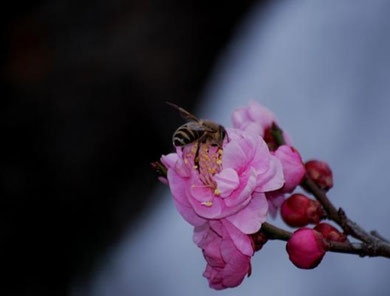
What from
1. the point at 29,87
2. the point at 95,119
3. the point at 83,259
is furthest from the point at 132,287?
the point at 29,87

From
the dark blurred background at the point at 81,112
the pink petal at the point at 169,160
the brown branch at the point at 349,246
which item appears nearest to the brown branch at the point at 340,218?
the brown branch at the point at 349,246

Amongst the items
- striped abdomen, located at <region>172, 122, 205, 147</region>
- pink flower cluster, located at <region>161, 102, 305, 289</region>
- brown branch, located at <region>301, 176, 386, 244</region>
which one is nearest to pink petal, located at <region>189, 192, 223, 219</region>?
pink flower cluster, located at <region>161, 102, 305, 289</region>

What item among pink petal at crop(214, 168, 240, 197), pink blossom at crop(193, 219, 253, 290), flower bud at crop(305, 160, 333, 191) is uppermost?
pink petal at crop(214, 168, 240, 197)

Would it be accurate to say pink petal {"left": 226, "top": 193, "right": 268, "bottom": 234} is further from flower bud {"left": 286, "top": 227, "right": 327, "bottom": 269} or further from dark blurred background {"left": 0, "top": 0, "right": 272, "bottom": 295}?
dark blurred background {"left": 0, "top": 0, "right": 272, "bottom": 295}

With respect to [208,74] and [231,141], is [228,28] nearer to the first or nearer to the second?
[208,74]

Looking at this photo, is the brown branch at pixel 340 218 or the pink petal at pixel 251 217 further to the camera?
the brown branch at pixel 340 218

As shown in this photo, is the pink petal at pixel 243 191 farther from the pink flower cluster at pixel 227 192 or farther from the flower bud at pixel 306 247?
the flower bud at pixel 306 247

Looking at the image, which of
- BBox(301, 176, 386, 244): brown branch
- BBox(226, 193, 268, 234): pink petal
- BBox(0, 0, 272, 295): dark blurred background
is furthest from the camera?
BBox(0, 0, 272, 295): dark blurred background
